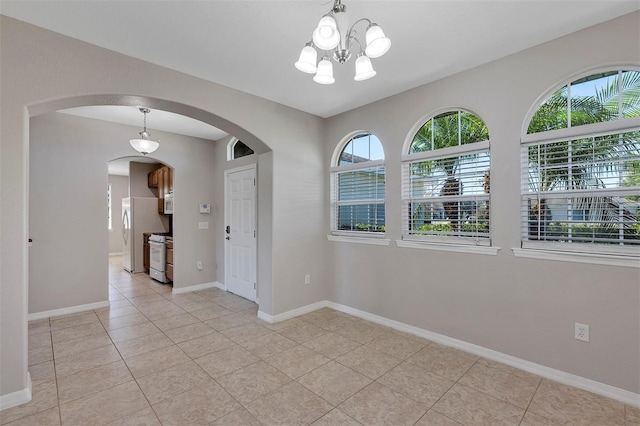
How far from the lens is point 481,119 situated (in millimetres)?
2799

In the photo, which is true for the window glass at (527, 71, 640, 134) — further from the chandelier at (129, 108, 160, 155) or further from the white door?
the chandelier at (129, 108, 160, 155)

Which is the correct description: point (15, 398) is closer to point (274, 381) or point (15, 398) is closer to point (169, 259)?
point (274, 381)

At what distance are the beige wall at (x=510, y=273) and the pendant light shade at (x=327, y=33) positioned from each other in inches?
74.3

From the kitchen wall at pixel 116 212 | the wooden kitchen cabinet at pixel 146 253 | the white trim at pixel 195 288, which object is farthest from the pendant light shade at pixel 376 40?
the kitchen wall at pixel 116 212

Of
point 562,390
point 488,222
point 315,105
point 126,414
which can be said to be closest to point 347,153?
point 315,105

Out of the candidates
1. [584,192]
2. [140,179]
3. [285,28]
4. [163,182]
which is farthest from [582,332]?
[140,179]

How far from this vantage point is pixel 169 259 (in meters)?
5.38

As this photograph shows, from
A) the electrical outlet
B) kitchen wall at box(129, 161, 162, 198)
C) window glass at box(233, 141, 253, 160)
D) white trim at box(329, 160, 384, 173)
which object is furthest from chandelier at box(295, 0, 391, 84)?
kitchen wall at box(129, 161, 162, 198)

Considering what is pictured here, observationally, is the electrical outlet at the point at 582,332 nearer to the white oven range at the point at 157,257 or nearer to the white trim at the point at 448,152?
the white trim at the point at 448,152

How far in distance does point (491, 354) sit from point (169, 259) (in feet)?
16.6

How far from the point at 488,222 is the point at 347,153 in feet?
6.55

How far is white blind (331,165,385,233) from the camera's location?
3.69 meters

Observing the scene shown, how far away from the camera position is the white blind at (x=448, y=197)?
283 cm

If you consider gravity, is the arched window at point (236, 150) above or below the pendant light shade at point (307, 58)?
above
